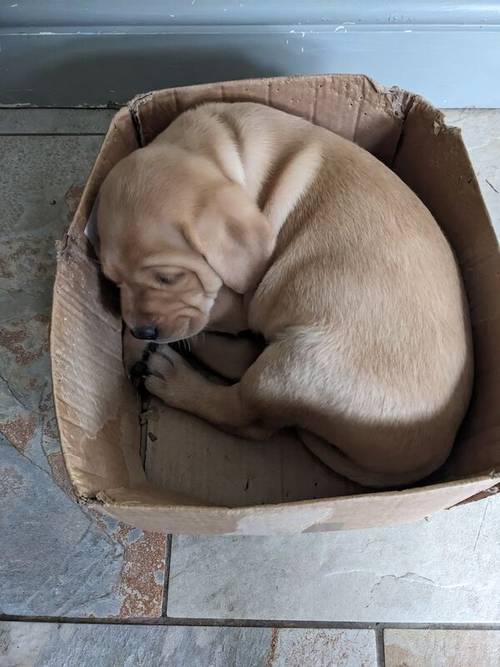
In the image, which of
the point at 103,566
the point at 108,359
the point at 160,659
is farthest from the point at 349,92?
the point at 160,659

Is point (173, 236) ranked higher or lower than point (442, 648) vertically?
higher

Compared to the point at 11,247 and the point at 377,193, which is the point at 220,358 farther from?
the point at 11,247

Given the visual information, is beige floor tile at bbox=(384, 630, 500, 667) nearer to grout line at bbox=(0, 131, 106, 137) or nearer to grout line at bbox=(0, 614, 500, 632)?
grout line at bbox=(0, 614, 500, 632)

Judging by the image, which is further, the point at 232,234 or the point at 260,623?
the point at 260,623

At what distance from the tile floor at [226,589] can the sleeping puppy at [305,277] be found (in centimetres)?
34

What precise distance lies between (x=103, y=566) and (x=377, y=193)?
1336mm

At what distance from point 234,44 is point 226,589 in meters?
1.85

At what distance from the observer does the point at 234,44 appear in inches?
91.8

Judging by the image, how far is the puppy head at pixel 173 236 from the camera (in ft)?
5.42

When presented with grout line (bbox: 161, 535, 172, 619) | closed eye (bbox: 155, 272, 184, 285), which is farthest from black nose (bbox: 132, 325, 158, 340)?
grout line (bbox: 161, 535, 172, 619)

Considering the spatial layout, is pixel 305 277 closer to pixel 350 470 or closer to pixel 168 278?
pixel 168 278

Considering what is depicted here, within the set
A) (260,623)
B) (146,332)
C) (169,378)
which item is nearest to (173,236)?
(146,332)

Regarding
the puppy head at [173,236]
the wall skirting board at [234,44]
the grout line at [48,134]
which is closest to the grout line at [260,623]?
the puppy head at [173,236]

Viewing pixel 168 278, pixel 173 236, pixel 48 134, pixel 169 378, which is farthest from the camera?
pixel 48 134
